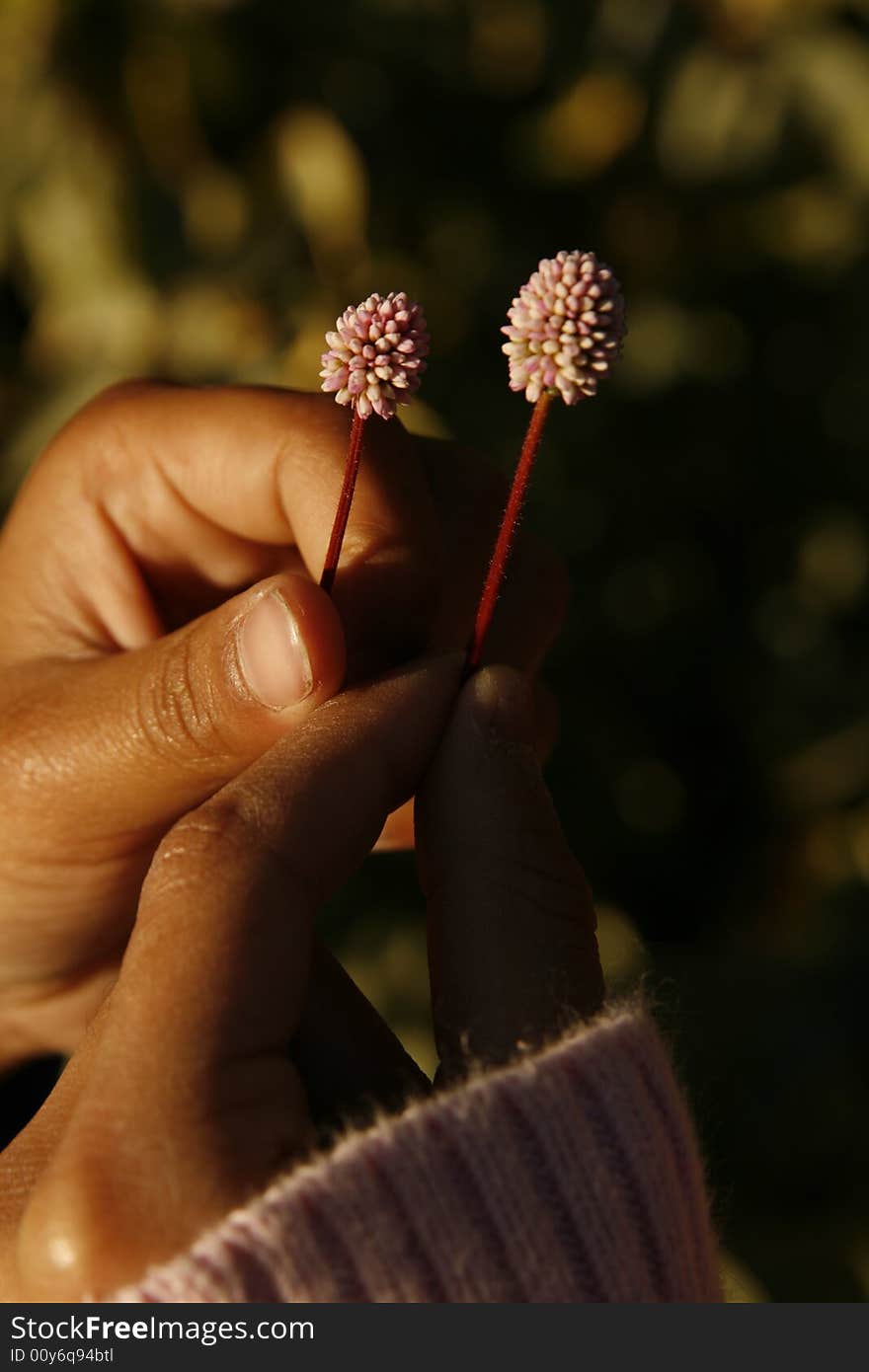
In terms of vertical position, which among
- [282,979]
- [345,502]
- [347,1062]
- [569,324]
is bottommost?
[347,1062]

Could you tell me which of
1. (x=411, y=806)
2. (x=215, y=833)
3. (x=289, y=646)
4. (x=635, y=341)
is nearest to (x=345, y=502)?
(x=289, y=646)

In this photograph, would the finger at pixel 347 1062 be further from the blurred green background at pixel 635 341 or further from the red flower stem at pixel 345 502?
the blurred green background at pixel 635 341

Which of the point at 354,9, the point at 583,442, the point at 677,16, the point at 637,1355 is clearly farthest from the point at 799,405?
the point at 637,1355

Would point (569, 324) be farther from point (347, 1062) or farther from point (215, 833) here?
point (347, 1062)

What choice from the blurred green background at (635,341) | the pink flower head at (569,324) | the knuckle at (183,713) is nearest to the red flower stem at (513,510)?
the pink flower head at (569,324)

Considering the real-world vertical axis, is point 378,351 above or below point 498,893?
above

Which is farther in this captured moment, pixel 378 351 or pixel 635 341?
pixel 635 341

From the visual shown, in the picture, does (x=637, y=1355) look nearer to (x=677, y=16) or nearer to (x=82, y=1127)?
(x=82, y=1127)
